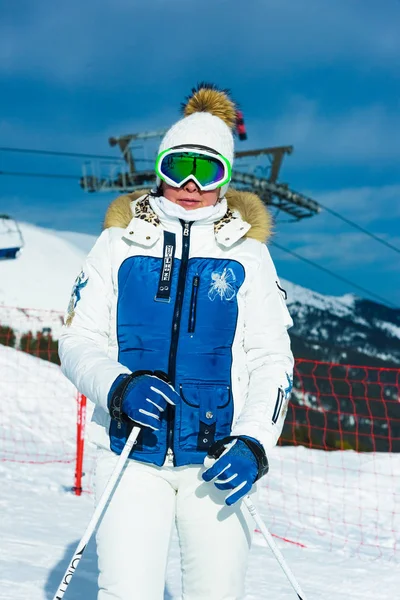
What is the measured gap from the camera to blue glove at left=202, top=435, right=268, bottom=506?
6.89ft

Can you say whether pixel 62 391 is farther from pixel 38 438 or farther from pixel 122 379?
pixel 122 379

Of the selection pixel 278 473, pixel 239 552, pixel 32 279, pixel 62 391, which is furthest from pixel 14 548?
pixel 32 279

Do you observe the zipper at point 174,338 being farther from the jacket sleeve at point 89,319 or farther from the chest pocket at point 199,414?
the jacket sleeve at point 89,319

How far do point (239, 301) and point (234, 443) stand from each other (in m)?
0.45

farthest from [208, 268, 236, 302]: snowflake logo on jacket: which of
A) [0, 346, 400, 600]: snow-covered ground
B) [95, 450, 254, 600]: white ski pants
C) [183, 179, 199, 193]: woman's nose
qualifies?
[0, 346, 400, 600]: snow-covered ground

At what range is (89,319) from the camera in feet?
7.69

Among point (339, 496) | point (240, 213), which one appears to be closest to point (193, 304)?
point (240, 213)

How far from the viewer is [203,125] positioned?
2.54m

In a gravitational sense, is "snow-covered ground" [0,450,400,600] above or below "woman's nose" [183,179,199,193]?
below

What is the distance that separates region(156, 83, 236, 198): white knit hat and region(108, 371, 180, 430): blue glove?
2.56 ft

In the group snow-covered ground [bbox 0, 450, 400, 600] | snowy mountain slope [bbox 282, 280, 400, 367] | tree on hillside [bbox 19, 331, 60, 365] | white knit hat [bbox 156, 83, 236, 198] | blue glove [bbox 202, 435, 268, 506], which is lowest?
snow-covered ground [bbox 0, 450, 400, 600]

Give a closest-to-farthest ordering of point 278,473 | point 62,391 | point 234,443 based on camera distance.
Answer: point 234,443, point 278,473, point 62,391

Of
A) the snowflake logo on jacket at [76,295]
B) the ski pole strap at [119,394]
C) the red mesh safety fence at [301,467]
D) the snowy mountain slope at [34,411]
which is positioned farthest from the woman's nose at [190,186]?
the snowy mountain slope at [34,411]

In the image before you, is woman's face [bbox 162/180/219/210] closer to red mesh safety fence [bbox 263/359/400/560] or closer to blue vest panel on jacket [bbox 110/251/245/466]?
blue vest panel on jacket [bbox 110/251/245/466]
